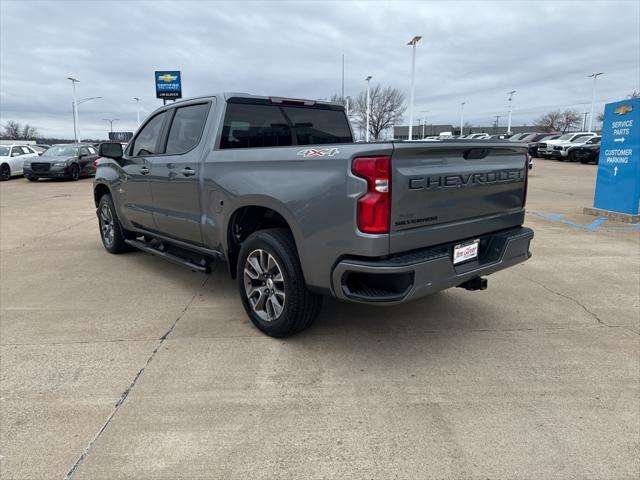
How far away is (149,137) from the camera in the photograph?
17.7ft

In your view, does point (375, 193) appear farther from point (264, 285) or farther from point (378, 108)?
point (378, 108)

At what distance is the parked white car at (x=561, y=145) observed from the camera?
3028 centimetres

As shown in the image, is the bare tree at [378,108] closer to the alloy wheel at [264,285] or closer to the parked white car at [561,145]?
the parked white car at [561,145]

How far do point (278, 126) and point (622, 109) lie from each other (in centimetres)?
789

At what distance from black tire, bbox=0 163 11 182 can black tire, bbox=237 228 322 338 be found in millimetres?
21615

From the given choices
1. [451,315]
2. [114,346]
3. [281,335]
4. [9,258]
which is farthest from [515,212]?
[9,258]

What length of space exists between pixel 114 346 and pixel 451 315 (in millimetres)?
2901

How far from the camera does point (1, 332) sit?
3.94 m

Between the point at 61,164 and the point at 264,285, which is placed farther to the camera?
the point at 61,164

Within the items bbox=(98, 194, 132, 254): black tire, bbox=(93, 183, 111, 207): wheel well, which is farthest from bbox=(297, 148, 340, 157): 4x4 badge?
bbox=(93, 183, 111, 207): wheel well

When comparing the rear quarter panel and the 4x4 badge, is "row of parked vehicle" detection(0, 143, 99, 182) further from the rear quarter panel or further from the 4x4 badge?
the 4x4 badge

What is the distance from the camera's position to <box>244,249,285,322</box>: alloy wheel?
11.8 feet

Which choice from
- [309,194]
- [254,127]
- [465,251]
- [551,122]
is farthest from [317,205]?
[551,122]

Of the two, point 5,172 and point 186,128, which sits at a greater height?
point 186,128
